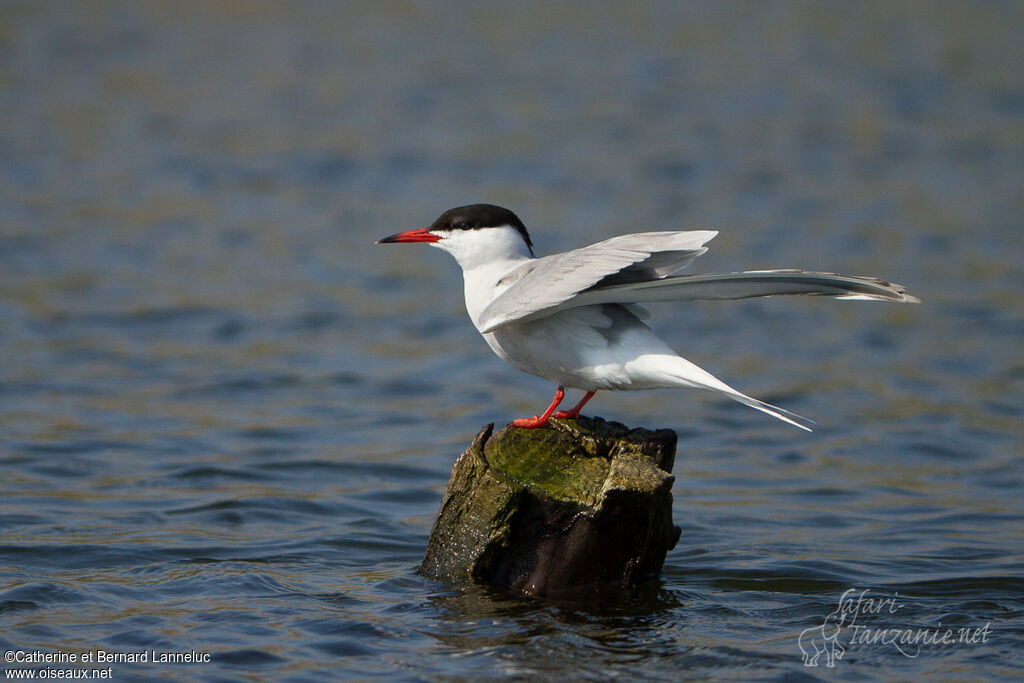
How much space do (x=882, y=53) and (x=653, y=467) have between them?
51.6ft

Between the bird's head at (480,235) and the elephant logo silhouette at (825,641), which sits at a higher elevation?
the bird's head at (480,235)

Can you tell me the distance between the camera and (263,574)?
6.23 metres

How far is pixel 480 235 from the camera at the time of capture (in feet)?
20.7

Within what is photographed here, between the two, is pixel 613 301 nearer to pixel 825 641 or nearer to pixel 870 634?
pixel 825 641

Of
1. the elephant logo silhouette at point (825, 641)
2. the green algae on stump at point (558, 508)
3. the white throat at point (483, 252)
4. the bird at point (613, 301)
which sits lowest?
the elephant logo silhouette at point (825, 641)

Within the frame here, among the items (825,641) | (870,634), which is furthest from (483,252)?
(870,634)

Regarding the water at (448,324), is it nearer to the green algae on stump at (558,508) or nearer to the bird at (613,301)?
the green algae on stump at (558,508)

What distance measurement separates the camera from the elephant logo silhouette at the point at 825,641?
211 inches

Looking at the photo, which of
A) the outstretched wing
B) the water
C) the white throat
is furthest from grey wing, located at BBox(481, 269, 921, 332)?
the water

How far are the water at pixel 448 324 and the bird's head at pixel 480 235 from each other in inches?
62.4

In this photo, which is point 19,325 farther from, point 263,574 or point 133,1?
point 133,1

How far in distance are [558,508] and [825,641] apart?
1.28m

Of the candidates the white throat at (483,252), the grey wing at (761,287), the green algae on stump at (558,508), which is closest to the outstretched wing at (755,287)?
the grey wing at (761,287)

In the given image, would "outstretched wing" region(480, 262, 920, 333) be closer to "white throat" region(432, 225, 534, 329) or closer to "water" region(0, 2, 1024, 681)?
"white throat" region(432, 225, 534, 329)
